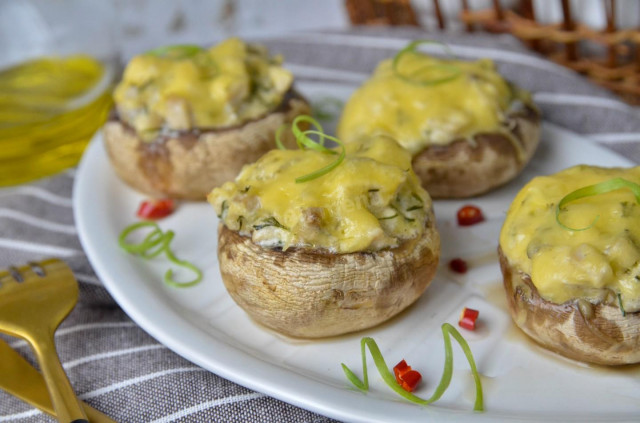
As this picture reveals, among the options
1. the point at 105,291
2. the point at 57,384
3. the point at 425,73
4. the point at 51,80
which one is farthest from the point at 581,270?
the point at 51,80

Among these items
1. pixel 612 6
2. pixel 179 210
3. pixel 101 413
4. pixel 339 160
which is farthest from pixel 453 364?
pixel 612 6

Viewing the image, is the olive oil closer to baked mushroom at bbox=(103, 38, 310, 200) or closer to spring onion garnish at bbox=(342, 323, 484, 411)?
baked mushroom at bbox=(103, 38, 310, 200)

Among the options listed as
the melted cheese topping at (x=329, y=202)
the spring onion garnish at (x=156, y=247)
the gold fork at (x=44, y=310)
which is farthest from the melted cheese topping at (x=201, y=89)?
the gold fork at (x=44, y=310)

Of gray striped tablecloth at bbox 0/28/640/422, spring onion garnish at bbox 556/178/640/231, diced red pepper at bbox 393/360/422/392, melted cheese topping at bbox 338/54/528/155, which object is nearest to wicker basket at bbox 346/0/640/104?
gray striped tablecloth at bbox 0/28/640/422

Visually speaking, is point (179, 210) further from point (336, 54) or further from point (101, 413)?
point (336, 54)

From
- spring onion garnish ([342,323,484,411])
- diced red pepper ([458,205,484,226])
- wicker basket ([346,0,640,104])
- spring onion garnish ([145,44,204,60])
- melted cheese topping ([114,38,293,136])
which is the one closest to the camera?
spring onion garnish ([342,323,484,411])

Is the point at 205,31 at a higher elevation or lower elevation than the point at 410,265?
lower

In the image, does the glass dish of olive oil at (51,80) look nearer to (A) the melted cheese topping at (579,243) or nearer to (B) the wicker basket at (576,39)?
(B) the wicker basket at (576,39)

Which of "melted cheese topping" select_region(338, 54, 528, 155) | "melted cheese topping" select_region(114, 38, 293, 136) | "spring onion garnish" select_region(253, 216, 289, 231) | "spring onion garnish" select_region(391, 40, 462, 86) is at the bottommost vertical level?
"melted cheese topping" select_region(338, 54, 528, 155)
